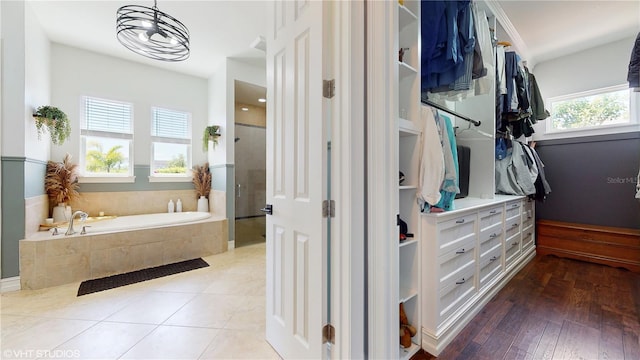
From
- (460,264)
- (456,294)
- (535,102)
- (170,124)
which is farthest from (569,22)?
(170,124)

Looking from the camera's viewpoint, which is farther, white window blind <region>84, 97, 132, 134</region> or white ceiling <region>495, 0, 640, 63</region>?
white window blind <region>84, 97, 132, 134</region>

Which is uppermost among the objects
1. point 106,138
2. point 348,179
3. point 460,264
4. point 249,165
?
point 106,138

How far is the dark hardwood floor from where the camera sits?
1.55 metres

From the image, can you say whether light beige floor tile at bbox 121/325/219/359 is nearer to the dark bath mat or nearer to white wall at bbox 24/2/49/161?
the dark bath mat

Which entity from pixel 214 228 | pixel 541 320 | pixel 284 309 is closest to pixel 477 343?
pixel 541 320

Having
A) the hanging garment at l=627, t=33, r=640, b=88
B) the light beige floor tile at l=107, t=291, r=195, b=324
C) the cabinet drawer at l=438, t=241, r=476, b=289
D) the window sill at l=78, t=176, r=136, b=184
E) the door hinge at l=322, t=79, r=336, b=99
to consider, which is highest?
the hanging garment at l=627, t=33, r=640, b=88

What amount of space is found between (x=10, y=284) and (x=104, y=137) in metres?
1.98

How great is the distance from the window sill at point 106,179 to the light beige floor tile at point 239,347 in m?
3.03

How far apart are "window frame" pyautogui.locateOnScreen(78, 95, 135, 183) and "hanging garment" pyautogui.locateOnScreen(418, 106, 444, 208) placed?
3.98 meters

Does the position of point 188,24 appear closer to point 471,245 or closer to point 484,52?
point 484,52

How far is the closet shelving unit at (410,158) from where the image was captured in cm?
155

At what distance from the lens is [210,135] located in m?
3.82

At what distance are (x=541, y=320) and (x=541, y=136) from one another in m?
3.01

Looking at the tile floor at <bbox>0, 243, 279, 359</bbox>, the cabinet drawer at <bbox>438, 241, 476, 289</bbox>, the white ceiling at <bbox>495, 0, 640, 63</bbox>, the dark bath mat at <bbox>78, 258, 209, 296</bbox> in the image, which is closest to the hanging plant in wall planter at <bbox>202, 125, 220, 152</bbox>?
the dark bath mat at <bbox>78, 258, 209, 296</bbox>
